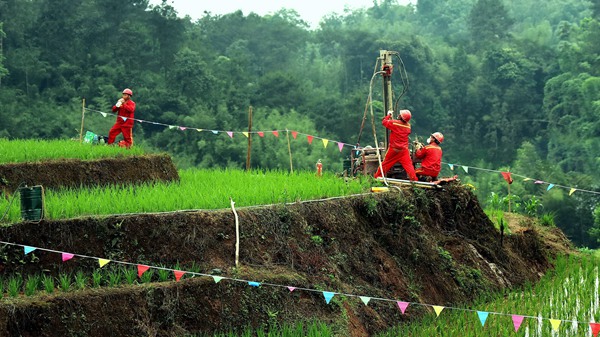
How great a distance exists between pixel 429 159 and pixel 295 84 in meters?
38.2

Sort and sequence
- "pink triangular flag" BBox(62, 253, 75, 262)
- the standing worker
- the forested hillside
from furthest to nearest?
the forested hillside < the standing worker < "pink triangular flag" BBox(62, 253, 75, 262)

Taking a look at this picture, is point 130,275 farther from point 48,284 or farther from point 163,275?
point 48,284

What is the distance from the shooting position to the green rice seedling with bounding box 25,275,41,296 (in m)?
11.7

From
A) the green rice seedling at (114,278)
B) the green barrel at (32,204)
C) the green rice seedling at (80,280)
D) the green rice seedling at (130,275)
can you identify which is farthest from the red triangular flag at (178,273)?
the green barrel at (32,204)

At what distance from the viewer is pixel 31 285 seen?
38.7 feet

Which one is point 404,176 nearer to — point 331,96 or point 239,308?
point 239,308

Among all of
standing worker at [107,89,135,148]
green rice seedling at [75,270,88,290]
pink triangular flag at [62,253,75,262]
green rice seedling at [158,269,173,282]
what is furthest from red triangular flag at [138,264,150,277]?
standing worker at [107,89,135,148]

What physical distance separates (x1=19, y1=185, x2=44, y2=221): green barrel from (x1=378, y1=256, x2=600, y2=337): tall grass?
4651 millimetres

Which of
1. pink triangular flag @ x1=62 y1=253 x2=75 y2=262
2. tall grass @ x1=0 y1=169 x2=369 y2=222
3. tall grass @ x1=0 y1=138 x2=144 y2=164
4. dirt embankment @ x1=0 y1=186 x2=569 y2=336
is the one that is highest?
tall grass @ x1=0 y1=138 x2=144 y2=164

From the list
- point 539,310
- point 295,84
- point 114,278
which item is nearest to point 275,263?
point 114,278

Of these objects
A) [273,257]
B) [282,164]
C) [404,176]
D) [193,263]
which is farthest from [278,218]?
[282,164]

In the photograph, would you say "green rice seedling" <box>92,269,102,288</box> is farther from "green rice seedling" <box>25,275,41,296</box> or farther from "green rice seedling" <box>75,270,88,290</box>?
"green rice seedling" <box>25,275,41,296</box>

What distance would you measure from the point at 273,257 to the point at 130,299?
261 centimetres

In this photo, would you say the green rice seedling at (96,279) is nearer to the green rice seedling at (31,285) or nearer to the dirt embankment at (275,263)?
the dirt embankment at (275,263)
